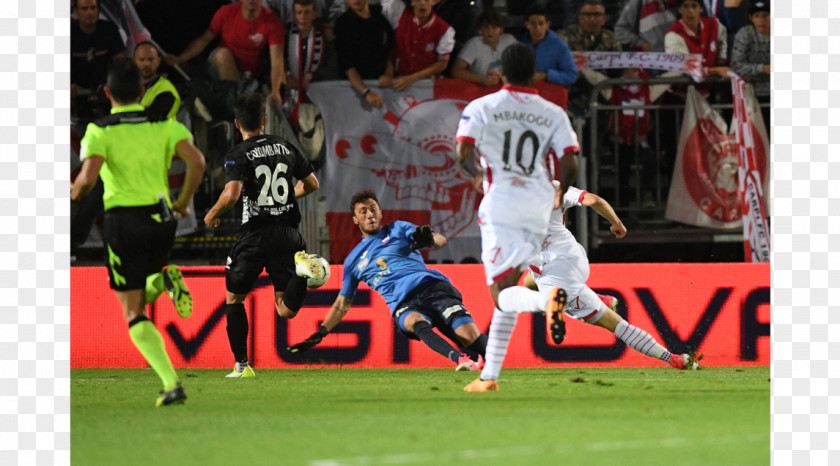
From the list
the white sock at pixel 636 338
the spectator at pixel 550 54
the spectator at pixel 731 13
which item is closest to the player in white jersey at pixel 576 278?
the white sock at pixel 636 338

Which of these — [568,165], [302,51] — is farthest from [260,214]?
[302,51]

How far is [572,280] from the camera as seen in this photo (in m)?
9.41

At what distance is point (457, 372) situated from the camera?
33.3 ft

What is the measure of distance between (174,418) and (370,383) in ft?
8.33

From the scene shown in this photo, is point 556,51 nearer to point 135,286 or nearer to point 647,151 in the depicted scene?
point 647,151

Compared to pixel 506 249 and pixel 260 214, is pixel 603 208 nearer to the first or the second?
pixel 506 249

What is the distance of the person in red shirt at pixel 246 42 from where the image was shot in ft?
41.0

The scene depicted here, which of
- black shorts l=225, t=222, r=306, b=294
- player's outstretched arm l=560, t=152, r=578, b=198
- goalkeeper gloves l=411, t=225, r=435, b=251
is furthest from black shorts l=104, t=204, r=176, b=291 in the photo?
goalkeeper gloves l=411, t=225, r=435, b=251

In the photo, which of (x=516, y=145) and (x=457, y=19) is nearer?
(x=516, y=145)

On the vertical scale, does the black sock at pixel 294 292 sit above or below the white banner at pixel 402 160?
below

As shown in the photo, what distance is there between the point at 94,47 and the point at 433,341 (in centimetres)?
577

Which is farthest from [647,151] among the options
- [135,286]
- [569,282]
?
[135,286]

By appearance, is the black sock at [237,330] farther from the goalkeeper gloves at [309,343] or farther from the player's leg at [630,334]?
the player's leg at [630,334]

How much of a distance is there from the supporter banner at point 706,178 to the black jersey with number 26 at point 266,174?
4888 millimetres
